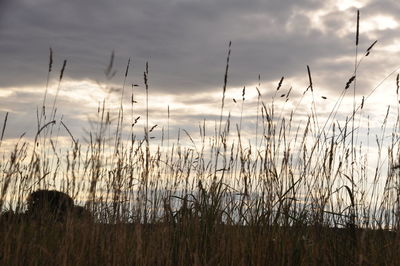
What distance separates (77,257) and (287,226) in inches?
52.5

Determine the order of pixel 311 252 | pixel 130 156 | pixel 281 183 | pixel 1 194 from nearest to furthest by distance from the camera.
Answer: pixel 1 194
pixel 311 252
pixel 281 183
pixel 130 156

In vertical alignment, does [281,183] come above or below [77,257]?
above

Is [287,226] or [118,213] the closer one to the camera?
[287,226]

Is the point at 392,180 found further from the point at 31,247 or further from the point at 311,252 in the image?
the point at 31,247

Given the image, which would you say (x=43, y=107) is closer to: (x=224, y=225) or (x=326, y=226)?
(x=224, y=225)

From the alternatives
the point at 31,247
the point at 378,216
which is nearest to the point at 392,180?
the point at 378,216


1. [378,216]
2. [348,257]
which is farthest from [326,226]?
[378,216]

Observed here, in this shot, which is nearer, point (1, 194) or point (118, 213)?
point (1, 194)

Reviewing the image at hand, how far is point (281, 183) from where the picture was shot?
3166 mm

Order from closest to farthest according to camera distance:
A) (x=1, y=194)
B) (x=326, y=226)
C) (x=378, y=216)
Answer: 1. (x=1, y=194)
2. (x=326, y=226)
3. (x=378, y=216)

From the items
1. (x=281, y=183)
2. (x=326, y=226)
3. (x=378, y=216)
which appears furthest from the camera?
(x=378, y=216)

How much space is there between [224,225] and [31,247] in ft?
4.26

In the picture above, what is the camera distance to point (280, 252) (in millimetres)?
2775

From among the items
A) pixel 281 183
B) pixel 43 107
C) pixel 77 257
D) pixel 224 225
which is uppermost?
pixel 43 107
